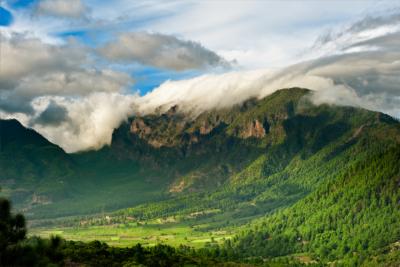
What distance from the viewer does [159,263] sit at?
190000 mm

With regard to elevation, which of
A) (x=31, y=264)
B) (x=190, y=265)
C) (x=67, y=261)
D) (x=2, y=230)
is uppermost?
(x=2, y=230)

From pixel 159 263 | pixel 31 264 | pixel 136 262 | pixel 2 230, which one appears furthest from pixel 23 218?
pixel 159 263

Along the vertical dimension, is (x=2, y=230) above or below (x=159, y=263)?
above

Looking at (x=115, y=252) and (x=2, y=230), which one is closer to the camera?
(x=2, y=230)

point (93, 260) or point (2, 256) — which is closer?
point (2, 256)

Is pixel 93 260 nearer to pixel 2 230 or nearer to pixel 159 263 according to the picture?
pixel 159 263

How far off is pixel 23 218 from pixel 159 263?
134 m

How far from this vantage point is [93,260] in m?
174

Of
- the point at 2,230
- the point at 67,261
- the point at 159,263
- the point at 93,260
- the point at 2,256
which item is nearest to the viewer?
the point at 2,256

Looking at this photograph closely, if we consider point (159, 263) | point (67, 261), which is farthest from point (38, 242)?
point (159, 263)

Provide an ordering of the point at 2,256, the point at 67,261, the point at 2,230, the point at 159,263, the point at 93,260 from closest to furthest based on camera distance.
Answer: the point at 2,256
the point at 2,230
the point at 67,261
the point at 93,260
the point at 159,263

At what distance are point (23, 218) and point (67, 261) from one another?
108532 mm

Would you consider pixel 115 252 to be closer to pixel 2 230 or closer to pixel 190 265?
pixel 190 265

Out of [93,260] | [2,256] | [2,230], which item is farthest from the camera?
[93,260]
